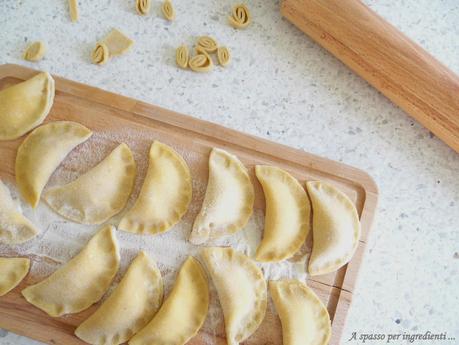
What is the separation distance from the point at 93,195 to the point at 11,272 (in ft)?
0.80

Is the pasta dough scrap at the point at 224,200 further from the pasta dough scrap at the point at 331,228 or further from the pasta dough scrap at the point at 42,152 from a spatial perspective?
the pasta dough scrap at the point at 42,152

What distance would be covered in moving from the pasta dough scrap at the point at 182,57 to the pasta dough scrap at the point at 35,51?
0.33 m

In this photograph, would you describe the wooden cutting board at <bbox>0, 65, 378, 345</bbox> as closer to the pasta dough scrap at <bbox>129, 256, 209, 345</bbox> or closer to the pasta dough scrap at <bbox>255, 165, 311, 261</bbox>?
the pasta dough scrap at <bbox>255, 165, 311, 261</bbox>

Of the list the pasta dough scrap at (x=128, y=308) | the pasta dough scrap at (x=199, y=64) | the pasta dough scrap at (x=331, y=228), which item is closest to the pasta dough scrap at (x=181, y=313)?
the pasta dough scrap at (x=128, y=308)

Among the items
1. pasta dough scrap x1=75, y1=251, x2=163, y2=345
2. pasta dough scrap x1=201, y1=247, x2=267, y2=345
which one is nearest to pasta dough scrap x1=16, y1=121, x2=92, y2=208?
pasta dough scrap x1=75, y1=251, x2=163, y2=345

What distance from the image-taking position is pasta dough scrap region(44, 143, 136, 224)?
110 cm

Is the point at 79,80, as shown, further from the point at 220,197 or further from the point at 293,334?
the point at 293,334

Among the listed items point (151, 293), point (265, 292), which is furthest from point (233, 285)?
point (151, 293)

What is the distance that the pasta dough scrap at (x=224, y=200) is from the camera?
1.11 meters

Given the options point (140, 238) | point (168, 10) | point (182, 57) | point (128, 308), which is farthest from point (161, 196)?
point (168, 10)

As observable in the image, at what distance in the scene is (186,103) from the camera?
1226 millimetres

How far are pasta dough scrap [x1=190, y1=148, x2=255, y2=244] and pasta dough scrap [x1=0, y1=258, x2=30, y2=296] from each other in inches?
14.9

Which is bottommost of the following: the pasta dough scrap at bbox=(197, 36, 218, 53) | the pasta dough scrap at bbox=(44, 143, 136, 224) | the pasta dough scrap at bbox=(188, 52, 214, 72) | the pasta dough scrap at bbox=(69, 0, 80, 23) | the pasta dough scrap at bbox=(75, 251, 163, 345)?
the pasta dough scrap at bbox=(75, 251, 163, 345)

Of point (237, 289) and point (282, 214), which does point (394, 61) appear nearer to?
point (282, 214)
